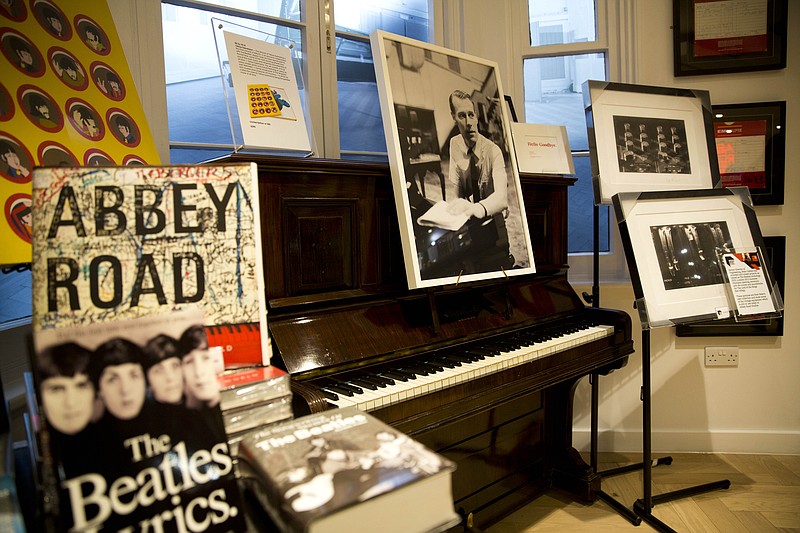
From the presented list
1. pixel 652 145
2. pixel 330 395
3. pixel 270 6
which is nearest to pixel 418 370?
pixel 330 395

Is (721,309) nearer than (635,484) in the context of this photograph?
Yes

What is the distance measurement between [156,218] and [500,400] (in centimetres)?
128

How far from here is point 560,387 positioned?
2.46 metres

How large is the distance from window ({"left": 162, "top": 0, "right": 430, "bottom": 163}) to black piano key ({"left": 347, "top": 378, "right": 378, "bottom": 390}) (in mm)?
1271

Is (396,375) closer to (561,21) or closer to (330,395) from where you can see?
(330,395)

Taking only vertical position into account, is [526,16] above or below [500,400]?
above

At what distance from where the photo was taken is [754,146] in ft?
9.04

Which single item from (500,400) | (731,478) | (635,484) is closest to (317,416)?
(500,400)

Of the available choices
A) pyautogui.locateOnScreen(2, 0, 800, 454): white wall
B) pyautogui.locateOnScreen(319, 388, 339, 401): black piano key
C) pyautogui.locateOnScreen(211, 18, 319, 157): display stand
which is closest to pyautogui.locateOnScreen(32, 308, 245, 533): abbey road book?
pyautogui.locateOnScreen(319, 388, 339, 401): black piano key

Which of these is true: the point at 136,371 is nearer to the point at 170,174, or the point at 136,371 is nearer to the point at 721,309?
the point at 170,174

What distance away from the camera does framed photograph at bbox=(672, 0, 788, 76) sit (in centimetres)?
270

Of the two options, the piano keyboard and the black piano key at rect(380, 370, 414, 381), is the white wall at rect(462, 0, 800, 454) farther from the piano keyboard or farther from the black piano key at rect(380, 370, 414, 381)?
the black piano key at rect(380, 370, 414, 381)

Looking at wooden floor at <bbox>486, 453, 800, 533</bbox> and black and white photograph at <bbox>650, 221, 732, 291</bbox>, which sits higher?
black and white photograph at <bbox>650, 221, 732, 291</bbox>

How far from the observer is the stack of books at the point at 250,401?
72cm
